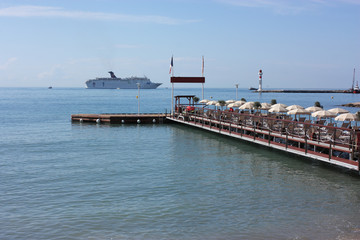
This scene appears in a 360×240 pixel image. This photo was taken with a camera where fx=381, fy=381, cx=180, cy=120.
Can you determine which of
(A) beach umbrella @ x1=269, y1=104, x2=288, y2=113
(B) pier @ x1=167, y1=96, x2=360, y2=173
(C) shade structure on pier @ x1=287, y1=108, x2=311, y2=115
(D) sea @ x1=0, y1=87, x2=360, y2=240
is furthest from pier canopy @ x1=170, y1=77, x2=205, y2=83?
(C) shade structure on pier @ x1=287, y1=108, x2=311, y2=115

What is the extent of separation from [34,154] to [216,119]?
1439 cm

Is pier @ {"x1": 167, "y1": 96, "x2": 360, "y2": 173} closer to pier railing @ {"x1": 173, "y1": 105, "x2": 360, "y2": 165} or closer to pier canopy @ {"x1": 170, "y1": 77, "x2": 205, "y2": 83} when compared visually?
pier railing @ {"x1": 173, "y1": 105, "x2": 360, "y2": 165}

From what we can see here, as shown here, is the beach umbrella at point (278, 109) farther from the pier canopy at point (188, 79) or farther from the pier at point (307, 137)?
the pier canopy at point (188, 79)

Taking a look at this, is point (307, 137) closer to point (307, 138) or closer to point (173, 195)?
point (307, 138)

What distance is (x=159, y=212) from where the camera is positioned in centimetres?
1210

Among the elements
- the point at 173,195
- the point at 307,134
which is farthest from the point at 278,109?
the point at 173,195

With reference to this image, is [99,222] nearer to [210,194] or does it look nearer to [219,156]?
[210,194]

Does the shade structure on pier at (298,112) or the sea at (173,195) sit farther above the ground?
the shade structure on pier at (298,112)

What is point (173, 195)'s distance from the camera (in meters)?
14.0

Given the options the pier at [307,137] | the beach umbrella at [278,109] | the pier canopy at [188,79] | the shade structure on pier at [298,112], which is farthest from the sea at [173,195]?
the pier canopy at [188,79]

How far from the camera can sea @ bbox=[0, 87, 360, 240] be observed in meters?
10.7

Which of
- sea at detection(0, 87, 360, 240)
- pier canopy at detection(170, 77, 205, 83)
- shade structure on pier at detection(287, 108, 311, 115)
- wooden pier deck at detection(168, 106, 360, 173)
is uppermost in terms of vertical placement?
pier canopy at detection(170, 77, 205, 83)

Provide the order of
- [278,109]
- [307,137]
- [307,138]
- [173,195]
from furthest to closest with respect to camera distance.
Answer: [278,109] < [307,138] < [307,137] < [173,195]

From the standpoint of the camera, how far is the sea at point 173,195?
10.7 meters
